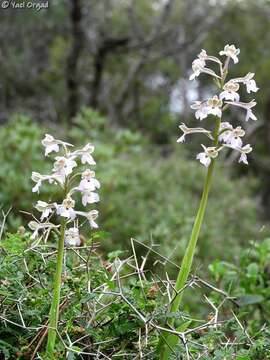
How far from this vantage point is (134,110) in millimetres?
14188

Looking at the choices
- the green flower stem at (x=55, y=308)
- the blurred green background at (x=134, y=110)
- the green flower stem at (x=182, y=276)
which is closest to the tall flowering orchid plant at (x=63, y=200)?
the green flower stem at (x=55, y=308)

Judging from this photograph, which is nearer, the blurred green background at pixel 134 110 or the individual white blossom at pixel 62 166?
the individual white blossom at pixel 62 166

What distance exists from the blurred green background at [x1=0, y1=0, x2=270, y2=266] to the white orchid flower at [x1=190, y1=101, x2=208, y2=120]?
1.25m

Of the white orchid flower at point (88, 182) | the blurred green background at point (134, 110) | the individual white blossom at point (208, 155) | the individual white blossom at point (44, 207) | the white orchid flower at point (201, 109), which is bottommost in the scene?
the blurred green background at point (134, 110)

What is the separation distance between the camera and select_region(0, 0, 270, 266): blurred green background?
6066 mm

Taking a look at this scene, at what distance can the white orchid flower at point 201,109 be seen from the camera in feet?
5.09

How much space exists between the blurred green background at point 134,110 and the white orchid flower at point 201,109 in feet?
4.09

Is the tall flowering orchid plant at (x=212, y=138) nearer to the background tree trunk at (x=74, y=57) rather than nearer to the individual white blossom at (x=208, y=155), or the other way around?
the individual white blossom at (x=208, y=155)

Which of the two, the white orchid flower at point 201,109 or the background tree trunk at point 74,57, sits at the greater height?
the white orchid flower at point 201,109

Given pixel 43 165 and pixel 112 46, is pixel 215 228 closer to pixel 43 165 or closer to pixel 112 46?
pixel 43 165

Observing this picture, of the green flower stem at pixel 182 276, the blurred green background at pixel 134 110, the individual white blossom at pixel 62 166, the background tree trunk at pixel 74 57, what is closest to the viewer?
the individual white blossom at pixel 62 166

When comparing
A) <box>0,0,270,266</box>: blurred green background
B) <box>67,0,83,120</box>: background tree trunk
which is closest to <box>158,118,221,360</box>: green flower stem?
<box>0,0,270,266</box>: blurred green background

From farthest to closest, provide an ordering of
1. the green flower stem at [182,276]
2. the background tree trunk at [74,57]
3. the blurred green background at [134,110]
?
the background tree trunk at [74,57]
the blurred green background at [134,110]
the green flower stem at [182,276]

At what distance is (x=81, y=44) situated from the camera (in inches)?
364
